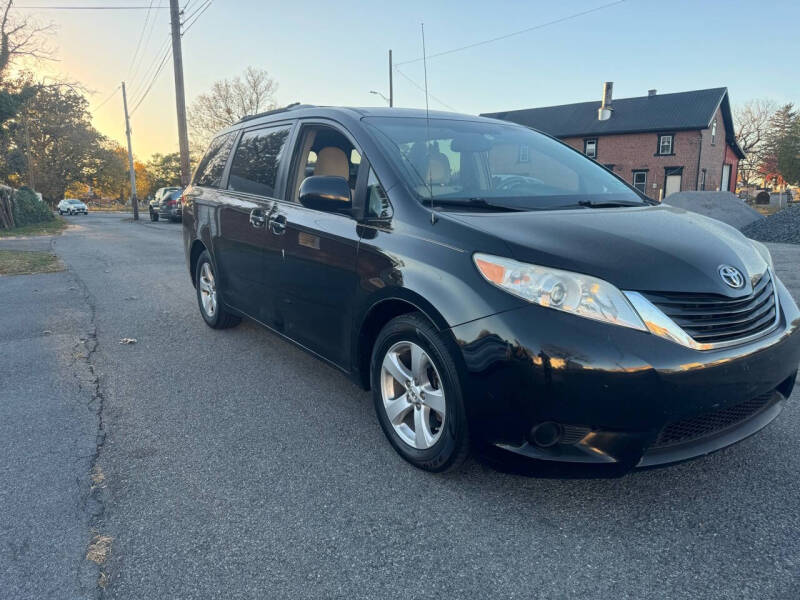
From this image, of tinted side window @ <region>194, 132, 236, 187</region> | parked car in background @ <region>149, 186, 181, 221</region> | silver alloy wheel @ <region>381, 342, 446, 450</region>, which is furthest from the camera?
parked car in background @ <region>149, 186, 181, 221</region>

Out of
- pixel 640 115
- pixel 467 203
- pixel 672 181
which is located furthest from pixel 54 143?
pixel 467 203

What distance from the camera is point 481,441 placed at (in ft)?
7.95

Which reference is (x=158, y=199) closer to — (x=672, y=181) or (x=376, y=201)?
(x=376, y=201)

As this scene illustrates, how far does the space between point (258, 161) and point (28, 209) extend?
26070 millimetres

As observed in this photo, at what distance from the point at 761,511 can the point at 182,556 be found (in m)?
2.39

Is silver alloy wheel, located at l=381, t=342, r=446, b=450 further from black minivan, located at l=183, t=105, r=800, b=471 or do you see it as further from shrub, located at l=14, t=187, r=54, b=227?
shrub, located at l=14, t=187, r=54, b=227

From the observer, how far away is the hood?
231 cm

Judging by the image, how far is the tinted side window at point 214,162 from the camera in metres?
5.09

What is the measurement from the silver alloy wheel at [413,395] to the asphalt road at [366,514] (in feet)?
0.66

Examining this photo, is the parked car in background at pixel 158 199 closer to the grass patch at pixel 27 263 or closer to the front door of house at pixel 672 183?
the grass patch at pixel 27 263

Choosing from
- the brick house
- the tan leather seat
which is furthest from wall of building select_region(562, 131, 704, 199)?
the tan leather seat

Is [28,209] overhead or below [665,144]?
below

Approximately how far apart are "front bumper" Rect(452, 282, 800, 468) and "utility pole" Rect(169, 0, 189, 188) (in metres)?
Result: 19.0

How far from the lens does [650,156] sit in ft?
125
